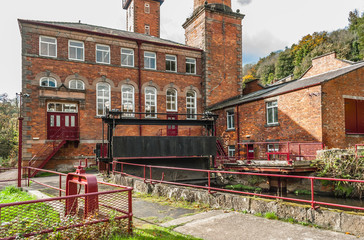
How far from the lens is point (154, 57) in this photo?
2417cm

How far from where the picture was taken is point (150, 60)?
24.0m

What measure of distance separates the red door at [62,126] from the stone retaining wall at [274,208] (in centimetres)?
1224

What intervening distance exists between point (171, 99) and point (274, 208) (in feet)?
61.5

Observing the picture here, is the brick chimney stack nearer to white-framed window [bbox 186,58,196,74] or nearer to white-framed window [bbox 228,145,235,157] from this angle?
white-framed window [bbox 186,58,196,74]

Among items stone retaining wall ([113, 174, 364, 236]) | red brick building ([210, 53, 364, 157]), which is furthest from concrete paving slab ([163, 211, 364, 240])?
red brick building ([210, 53, 364, 157])

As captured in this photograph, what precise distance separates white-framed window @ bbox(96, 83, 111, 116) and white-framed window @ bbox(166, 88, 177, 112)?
519 cm

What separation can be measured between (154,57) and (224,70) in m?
6.96

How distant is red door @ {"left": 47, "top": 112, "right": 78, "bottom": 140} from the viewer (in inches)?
763

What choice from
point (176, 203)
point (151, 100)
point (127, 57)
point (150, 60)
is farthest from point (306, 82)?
point (176, 203)

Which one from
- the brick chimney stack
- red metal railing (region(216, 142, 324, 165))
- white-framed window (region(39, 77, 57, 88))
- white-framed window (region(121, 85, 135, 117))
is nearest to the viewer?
red metal railing (region(216, 142, 324, 165))

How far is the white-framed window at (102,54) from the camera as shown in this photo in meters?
21.8

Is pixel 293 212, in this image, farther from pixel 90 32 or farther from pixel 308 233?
pixel 90 32

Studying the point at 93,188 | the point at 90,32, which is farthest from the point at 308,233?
the point at 90,32

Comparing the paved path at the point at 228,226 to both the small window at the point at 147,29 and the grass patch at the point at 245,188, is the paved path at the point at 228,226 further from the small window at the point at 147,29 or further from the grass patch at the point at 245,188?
the small window at the point at 147,29
